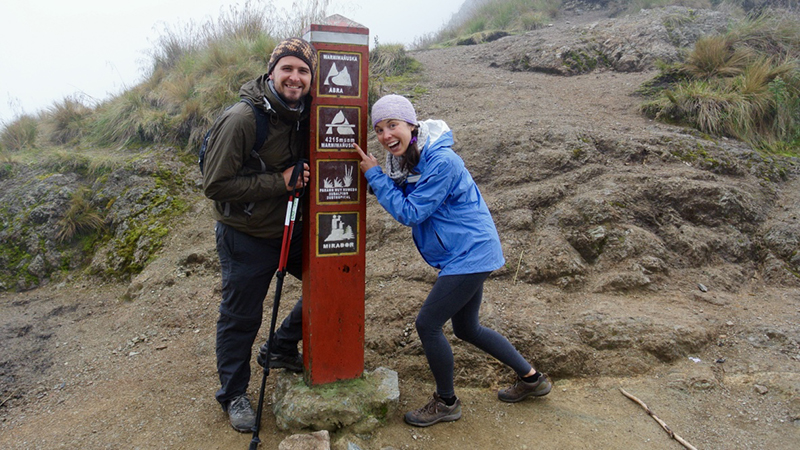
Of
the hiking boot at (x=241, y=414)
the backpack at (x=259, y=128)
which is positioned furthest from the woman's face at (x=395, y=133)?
the hiking boot at (x=241, y=414)

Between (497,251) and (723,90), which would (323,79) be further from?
(723,90)

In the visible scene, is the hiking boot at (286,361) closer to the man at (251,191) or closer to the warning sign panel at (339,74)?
the man at (251,191)

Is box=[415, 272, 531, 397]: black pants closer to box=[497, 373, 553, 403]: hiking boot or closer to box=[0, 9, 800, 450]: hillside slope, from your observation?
box=[497, 373, 553, 403]: hiking boot

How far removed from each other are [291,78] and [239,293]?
1393mm

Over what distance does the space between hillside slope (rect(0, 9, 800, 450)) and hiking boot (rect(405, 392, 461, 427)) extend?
70 millimetres

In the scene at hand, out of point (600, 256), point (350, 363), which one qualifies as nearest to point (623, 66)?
point (600, 256)

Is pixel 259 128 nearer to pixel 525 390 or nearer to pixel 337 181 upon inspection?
pixel 337 181

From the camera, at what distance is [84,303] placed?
5.77m

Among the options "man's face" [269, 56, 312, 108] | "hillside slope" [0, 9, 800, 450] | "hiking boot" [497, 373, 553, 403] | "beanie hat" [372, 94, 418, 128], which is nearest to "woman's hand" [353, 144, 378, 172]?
"beanie hat" [372, 94, 418, 128]

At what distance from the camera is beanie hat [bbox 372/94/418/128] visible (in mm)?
2975

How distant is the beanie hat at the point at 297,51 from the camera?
118 inches

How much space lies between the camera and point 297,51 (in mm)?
2996

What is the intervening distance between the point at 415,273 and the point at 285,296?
4.40 feet

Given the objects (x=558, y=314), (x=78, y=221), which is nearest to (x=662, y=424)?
(x=558, y=314)
